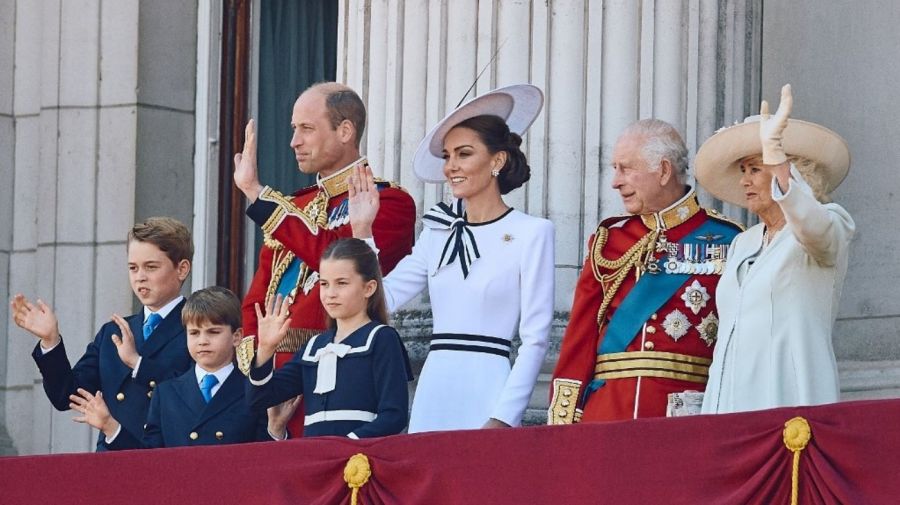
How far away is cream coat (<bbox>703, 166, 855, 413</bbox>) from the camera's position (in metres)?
6.79

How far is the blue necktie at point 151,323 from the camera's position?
8273mm

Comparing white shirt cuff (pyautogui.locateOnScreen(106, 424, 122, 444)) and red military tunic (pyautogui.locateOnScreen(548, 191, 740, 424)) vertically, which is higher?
red military tunic (pyautogui.locateOnScreen(548, 191, 740, 424))

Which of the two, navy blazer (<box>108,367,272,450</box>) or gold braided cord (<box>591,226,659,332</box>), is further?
navy blazer (<box>108,367,272,450</box>)

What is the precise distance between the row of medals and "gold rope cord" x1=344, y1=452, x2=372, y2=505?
4.25 feet

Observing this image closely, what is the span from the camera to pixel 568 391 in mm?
7414

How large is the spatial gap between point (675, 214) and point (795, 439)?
1597mm

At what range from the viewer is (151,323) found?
8.29 metres

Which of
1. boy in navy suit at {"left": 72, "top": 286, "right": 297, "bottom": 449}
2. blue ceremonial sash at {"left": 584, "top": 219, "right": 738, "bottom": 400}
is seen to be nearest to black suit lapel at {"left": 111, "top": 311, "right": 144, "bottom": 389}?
boy in navy suit at {"left": 72, "top": 286, "right": 297, "bottom": 449}

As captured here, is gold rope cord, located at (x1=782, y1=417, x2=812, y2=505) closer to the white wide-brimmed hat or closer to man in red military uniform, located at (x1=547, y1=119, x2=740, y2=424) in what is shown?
man in red military uniform, located at (x1=547, y1=119, x2=740, y2=424)

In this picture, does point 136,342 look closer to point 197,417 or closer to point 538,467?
point 197,417

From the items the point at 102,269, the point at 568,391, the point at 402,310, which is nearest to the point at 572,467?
the point at 568,391

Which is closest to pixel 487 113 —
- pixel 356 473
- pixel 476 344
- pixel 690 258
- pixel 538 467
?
pixel 476 344

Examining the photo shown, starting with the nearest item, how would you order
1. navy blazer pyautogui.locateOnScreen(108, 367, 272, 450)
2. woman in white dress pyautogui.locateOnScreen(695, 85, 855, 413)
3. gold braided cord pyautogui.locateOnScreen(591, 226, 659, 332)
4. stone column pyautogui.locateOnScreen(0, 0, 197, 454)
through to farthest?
woman in white dress pyautogui.locateOnScreen(695, 85, 855, 413) → gold braided cord pyautogui.locateOnScreen(591, 226, 659, 332) → navy blazer pyautogui.locateOnScreen(108, 367, 272, 450) → stone column pyautogui.locateOnScreen(0, 0, 197, 454)

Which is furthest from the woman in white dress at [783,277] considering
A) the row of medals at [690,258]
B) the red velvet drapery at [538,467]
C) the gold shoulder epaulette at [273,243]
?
the gold shoulder epaulette at [273,243]
